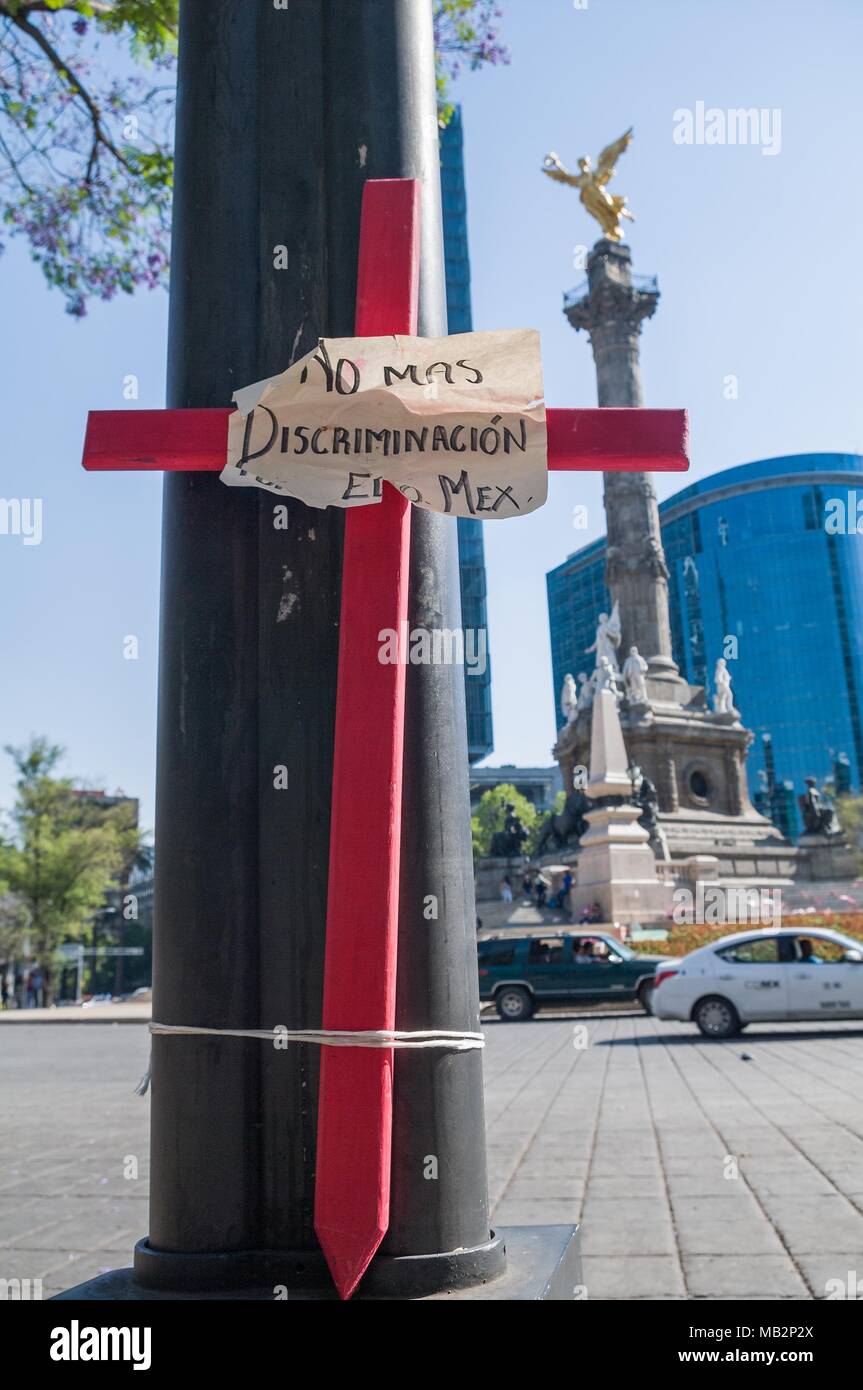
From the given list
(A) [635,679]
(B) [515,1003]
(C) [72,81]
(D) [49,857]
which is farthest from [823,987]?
(D) [49,857]

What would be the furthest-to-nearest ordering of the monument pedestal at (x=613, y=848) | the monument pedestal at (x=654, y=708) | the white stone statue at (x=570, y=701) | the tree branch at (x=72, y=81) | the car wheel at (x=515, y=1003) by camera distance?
1. the white stone statue at (x=570, y=701)
2. the monument pedestal at (x=654, y=708)
3. the monument pedestal at (x=613, y=848)
4. the car wheel at (x=515, y=1003)
5. the tree branch at (x=72, y=81)

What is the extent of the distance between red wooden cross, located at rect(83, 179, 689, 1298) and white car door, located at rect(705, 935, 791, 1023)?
1384cm

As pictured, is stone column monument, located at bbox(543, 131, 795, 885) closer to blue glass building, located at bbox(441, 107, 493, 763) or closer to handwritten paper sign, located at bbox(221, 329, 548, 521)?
blue glass building, located at bbox(441, 107, 493, 763)

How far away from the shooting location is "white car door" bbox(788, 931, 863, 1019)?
15164 millimetres

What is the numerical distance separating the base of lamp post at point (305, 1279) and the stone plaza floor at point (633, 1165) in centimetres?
212

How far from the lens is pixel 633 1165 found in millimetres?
6777

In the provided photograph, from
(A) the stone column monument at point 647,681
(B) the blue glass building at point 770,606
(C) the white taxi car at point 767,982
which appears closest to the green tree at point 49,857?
(A) the stone column monument at point 647,681

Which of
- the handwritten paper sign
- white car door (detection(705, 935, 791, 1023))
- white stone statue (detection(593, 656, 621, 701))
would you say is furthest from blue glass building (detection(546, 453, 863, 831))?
the handwritten paper sign

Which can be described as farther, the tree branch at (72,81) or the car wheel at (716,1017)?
the car wheel at (716,1017)

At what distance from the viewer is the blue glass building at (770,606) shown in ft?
279

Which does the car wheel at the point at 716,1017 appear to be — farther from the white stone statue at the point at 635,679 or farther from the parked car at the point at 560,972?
the white stone statue at the point at 635,679

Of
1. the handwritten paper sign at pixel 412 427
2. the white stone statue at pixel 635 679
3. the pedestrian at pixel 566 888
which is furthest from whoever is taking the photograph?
the white stone statue at pixel 635 679

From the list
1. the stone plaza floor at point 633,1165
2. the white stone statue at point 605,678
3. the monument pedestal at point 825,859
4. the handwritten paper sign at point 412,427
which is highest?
the white stone statue at point 605,678
